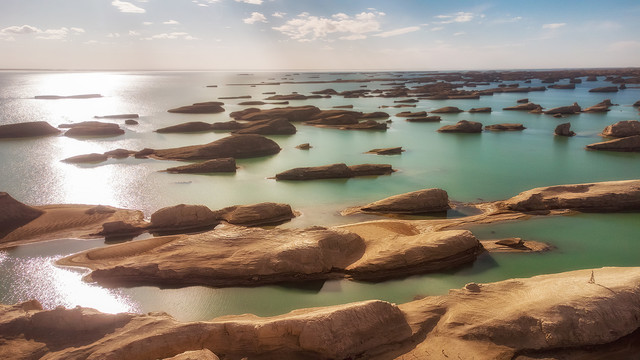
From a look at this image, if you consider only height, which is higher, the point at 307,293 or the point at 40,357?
the point at 40,357

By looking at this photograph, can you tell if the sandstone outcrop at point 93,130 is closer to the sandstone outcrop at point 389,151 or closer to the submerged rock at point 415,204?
the sandstone outcrop at point 389,151

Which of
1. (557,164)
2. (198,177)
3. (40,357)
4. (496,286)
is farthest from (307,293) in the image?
Result: (557,164)

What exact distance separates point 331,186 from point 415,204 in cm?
515

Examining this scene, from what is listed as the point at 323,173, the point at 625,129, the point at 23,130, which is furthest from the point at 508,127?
the point at 23,130

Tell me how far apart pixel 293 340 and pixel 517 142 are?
1144 inches

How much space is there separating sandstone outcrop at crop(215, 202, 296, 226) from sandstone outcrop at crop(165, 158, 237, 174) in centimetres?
768

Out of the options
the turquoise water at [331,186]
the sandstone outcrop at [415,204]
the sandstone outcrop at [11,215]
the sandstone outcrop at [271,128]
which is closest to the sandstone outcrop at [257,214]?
the turquoise water at [331,186]

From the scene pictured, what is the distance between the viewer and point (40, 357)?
648cm

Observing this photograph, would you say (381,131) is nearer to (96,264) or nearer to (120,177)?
(120,177)

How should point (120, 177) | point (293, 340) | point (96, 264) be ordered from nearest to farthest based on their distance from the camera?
point (293, 340) < point (96, 264) < point (120, 177)

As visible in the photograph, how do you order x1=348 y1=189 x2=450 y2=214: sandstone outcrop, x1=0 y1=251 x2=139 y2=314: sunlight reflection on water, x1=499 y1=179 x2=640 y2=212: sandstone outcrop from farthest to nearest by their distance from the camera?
x1=348 y1=189 x2=450 y2=214: sandstone outcrop, x1=499 y1=179 x2=640 y2=212: sandstone outcrop, x1=0 y1=251 x2=139 y2=314: sunlight reflection on water

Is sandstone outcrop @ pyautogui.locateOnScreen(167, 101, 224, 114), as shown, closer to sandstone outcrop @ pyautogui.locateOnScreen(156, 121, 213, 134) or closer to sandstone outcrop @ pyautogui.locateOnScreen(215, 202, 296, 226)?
sandstone outcrop @ pyautogui.locateOnScreen(156, 121, 213, 134)

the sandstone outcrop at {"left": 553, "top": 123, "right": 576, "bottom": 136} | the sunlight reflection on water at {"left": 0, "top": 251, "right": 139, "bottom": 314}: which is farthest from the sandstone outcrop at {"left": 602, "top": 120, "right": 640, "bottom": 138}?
the sunlight reflection on water at {"left": 0, "top": 251, "right": 139, "bottom": 314}

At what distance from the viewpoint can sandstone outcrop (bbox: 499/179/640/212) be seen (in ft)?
48.5
